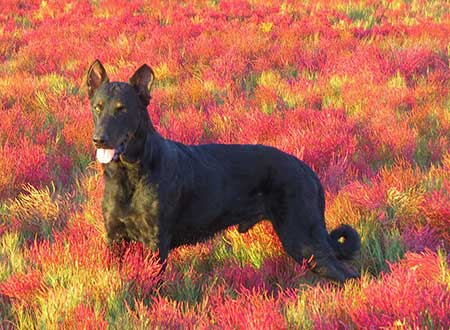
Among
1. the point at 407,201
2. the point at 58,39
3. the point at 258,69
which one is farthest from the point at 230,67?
the point at 407,201

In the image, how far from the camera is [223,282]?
333 centimetres

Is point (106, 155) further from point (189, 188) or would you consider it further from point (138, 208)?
point (189, 188)

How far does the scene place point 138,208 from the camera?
3152 mm

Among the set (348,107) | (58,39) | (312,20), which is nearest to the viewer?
(348,107)

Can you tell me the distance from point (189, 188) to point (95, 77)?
2.93 feet

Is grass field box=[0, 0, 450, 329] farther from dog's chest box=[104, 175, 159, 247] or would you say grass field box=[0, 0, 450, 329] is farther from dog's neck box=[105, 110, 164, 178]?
dog's neck box=[105, 110, 164, 178]

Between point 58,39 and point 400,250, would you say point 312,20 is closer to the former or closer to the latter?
point 58,39

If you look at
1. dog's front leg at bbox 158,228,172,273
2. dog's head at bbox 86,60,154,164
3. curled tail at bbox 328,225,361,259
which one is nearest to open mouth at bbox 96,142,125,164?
dog's head at bbox 86,60,154,164

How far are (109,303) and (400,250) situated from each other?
1.93 meters

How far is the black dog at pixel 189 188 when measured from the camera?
3.17 m

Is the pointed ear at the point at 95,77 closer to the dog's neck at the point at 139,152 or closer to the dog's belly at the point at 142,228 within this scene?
the dog's neck at the point at 139,152

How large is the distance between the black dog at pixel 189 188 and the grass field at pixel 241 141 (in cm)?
19

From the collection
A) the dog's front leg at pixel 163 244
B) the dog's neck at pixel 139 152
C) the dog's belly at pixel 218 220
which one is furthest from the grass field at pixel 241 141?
the dog's neck at pixel 139 152

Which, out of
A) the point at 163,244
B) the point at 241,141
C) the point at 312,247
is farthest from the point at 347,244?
the point at 241,141
